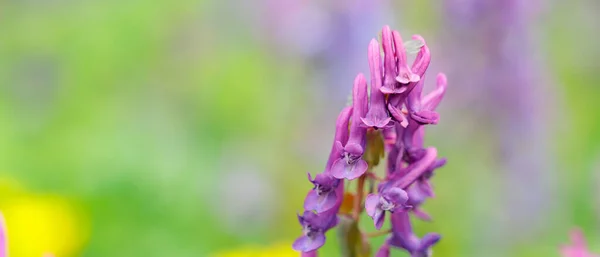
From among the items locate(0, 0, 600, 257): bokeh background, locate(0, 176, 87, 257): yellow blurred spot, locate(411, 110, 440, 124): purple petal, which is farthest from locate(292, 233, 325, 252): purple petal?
locate(0, 176, 87, 257): yellow blurred spot

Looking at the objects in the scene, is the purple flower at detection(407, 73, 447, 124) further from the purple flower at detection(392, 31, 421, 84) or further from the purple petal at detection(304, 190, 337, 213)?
the purple petal at detection(304, 190, 337, 213)

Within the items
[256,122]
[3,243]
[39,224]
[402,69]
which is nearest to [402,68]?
[402,69]

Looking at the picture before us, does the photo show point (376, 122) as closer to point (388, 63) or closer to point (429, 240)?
point (388, 63)

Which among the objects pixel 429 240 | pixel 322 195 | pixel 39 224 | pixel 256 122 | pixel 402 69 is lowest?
pixel 429 240

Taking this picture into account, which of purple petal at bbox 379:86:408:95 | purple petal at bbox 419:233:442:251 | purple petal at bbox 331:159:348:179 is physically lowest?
purple petal at bbox 419:233:442:251

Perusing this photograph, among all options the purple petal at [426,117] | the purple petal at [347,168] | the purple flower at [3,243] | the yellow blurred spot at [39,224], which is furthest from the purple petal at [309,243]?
the yellow blurred spot at [39,224]

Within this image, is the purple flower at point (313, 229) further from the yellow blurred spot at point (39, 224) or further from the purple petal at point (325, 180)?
the yellow blurred spot at point (39, 224)

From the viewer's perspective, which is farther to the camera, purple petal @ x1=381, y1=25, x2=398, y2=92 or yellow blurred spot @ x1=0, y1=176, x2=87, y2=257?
yellow blurred spot @ x1=0, y1=176, x2=87, y2=257
